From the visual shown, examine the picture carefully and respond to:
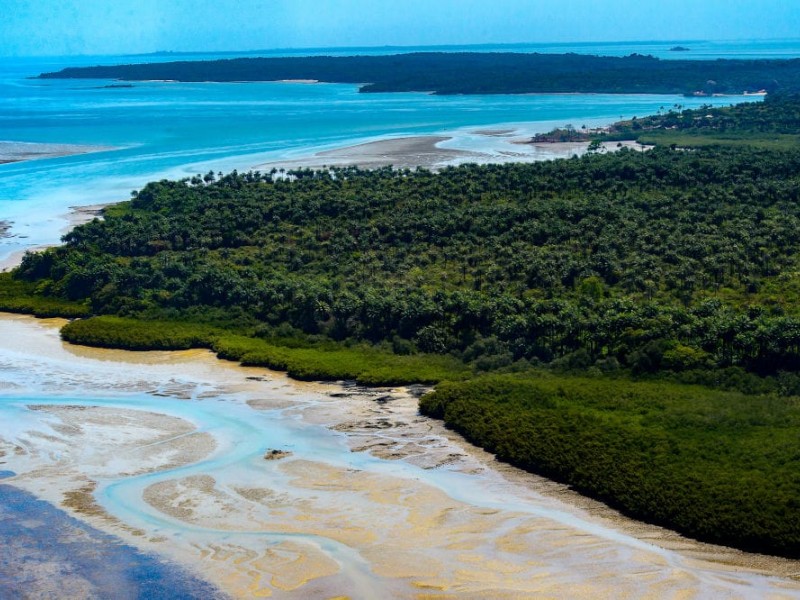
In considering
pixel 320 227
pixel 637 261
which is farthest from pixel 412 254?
pixel 637 261

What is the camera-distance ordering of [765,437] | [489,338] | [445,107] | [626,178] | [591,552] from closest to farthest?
1. [591,552]
2. [765,437]
3. [489,338]
4. [626,178]
5. [445,107]

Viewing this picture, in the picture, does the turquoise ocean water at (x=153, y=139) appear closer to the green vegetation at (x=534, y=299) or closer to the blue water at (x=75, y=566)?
the blue water at (x=75, y=566)

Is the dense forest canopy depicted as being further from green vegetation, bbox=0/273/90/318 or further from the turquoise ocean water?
the turquoise ocean water

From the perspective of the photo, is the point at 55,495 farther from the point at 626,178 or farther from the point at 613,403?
the point at 626,178

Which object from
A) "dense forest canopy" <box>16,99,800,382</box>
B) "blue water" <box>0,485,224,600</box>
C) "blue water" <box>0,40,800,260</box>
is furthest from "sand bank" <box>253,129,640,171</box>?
"blue water" <box>0,485,224,600</box>

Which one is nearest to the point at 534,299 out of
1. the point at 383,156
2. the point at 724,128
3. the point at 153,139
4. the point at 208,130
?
the point at 383,156

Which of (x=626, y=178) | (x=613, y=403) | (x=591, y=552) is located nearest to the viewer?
(x=591, y=552)
